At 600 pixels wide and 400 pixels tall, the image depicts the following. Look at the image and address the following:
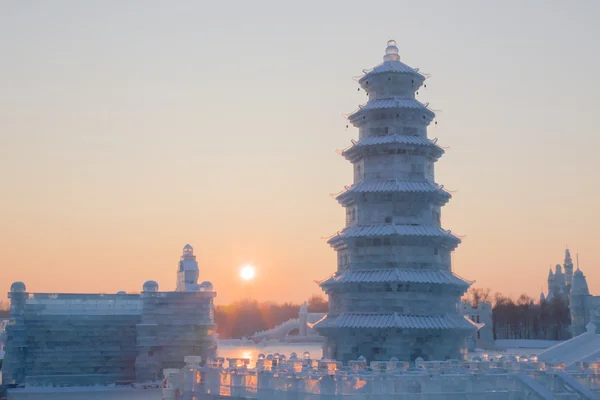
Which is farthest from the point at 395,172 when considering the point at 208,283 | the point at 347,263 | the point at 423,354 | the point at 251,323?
the point at 251,323

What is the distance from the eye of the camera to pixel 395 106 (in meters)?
45.3

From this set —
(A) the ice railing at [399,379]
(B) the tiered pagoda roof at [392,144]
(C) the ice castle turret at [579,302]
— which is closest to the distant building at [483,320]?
(C) the ice castle turret at [579,302]

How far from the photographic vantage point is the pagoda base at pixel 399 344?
42.1 m

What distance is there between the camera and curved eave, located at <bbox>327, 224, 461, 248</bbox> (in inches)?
1687

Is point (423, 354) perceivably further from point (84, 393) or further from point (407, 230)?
point (84, 393)

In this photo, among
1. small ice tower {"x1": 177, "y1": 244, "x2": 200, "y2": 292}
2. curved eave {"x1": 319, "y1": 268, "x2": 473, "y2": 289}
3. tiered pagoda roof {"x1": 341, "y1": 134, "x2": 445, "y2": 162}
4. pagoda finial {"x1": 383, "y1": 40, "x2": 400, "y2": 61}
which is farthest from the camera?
small ice tower {"x1": 177, "y1": 244, "x2": 200, "y2": 292}

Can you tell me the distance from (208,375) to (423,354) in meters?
11.2

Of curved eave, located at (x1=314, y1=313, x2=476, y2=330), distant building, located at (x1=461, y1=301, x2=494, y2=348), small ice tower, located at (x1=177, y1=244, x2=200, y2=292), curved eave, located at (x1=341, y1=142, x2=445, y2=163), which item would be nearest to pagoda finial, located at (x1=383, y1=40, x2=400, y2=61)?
curved eave, located at (x1=341, y1=142, x2=445, y2=163)

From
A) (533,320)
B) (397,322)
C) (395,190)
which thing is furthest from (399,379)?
(533,320)

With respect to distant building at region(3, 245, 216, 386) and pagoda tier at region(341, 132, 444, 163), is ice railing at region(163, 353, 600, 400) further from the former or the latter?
distant building at region(3, 245, 216, 386)

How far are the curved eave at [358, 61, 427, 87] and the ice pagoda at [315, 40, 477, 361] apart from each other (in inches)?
2.3

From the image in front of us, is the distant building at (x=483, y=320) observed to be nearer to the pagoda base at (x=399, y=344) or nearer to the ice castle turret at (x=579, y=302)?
the ice castle turret at (x=579, y=302)

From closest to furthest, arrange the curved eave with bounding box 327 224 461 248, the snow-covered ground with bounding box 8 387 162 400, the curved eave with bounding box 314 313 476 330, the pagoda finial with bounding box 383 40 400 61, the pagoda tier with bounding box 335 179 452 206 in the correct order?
the curved eave with bounding box 314 313 476 330, the curved eave with bounding box 327 224 461 248, the pagoda tier with bounding box 335 179 452 206, the pagoda finial with bounding box 383 40 400 61, the snow-covered ground with bounding box 8 387 162 400

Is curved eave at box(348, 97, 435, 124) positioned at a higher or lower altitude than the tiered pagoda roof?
higher
